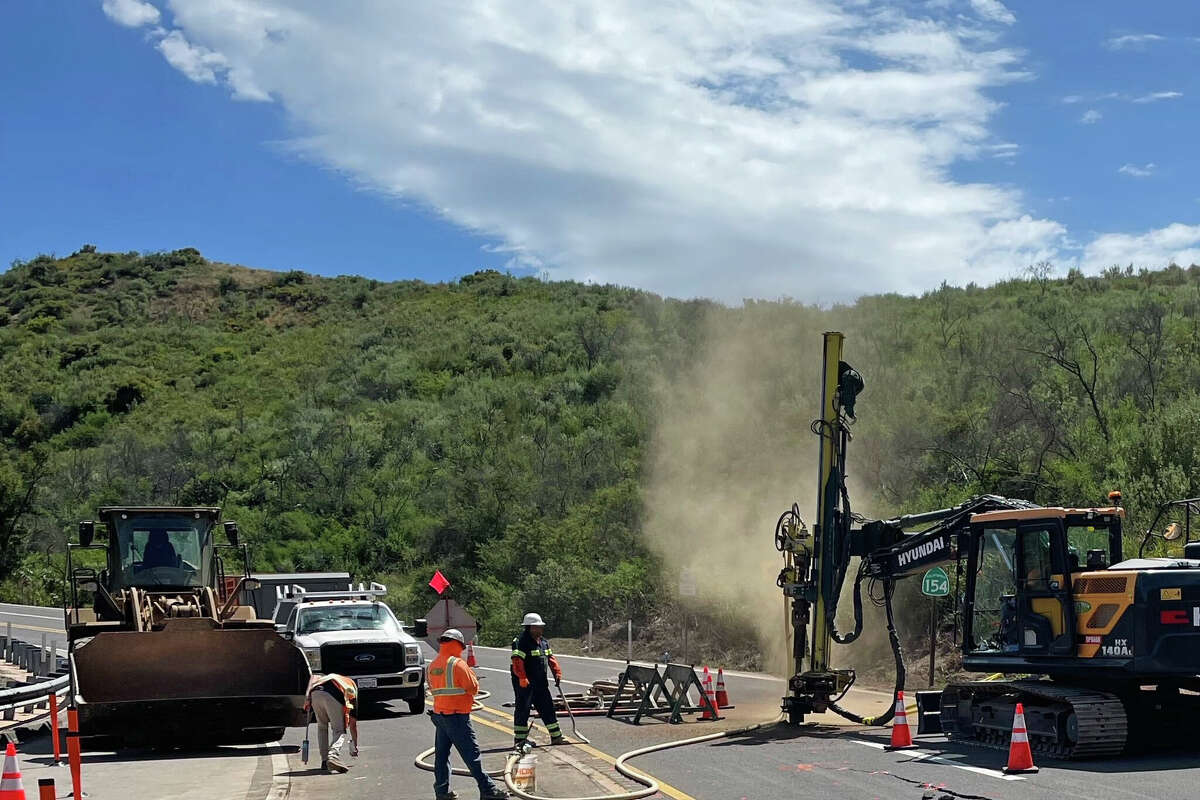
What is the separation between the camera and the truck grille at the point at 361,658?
2062 cm

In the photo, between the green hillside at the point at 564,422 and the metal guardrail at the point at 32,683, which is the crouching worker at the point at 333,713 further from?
the green hillside at the point at 564,422

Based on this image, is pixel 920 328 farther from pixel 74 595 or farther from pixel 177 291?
pixel 177 291

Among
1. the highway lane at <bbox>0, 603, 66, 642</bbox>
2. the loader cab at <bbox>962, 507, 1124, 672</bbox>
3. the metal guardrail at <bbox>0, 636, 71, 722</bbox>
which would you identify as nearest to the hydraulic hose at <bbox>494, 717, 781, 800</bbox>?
the loader cab at <bbox>962, 507, 1124, 672</bbox>

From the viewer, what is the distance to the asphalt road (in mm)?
12000

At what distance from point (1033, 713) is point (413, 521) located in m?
43.7

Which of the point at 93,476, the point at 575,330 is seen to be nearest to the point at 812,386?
the point at 93,476

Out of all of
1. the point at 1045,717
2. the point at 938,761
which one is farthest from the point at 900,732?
the point at 1045,717

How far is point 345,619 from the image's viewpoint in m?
22.6

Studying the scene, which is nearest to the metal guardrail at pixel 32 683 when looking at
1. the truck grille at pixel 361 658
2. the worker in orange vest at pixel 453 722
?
the truck grille at pixel 361 658

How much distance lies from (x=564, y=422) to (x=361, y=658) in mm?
41986

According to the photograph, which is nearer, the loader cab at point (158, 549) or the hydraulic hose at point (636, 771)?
the hydraulic hose at point (636, 771)

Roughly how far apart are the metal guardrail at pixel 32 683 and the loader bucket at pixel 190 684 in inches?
23.1

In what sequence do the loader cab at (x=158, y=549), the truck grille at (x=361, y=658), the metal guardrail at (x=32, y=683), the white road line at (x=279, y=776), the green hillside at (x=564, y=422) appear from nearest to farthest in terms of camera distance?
the white road line at (x=279, y=776)
the metal guardrail at (x=32, y=683)
the loader cab at (x=158, y=549)
the truck grille at (x=361, y=658)
the green hillside at (x=564, y=422)

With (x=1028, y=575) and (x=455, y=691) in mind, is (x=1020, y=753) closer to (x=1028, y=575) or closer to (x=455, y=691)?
(x=1028, y=575)
